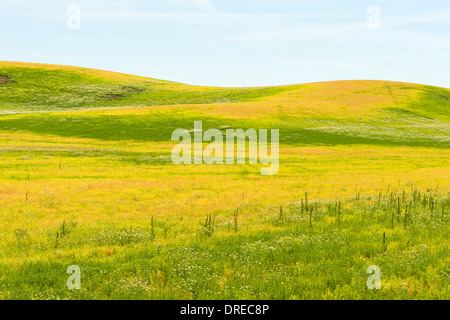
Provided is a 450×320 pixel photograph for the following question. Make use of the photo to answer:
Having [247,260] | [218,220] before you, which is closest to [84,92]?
[218,220]

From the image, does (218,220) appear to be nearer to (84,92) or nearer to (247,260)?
(247,260)

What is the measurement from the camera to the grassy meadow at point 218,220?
9547mm

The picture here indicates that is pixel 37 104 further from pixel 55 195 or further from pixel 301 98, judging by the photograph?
pixel 55 195

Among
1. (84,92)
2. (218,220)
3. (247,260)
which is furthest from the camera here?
(84,92)

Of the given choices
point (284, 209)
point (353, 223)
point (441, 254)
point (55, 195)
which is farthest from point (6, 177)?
point (441, 254)

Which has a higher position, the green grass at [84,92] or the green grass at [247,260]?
the green grass at [84,92]

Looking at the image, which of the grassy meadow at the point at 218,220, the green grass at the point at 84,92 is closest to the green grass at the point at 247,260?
the grassy meadow at the point at 218,220

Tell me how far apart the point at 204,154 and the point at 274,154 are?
34.7ft

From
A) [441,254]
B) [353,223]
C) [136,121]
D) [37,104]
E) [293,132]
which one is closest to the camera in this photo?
[441,254]

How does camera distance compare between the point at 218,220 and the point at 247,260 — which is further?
the point at 218,220

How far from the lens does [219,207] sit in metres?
20.7

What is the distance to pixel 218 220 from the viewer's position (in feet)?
56.0

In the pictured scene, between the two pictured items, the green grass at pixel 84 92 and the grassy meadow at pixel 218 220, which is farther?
the green grass at pixel 84 92

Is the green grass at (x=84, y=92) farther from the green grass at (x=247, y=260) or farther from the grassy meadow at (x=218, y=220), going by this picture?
the green grass at (x=247, y=260)
